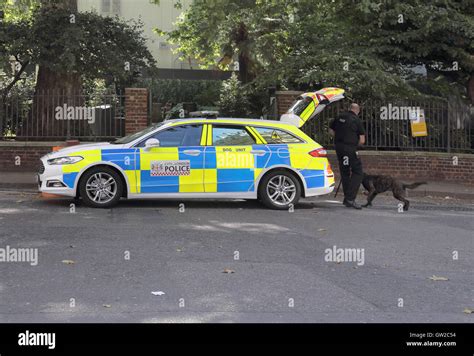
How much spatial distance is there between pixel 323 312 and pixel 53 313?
7.27 feet

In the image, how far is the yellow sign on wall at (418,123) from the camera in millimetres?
16031

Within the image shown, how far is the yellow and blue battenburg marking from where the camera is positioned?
1016 cm

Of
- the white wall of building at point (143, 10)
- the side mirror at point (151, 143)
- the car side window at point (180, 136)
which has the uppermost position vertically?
the white wall of building at point (143, 10)

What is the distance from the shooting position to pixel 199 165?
10398 millimetres

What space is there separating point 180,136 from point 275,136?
5.43ft

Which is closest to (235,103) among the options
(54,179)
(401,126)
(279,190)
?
(401,126)

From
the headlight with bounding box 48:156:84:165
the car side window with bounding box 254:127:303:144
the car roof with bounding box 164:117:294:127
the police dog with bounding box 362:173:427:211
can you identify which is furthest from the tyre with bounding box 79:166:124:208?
the police dog with bounding box 362:173:427:211

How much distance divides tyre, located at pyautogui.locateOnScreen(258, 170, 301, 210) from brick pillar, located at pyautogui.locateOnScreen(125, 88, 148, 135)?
592 centimetres

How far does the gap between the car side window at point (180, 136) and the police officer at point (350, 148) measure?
266 centimetres

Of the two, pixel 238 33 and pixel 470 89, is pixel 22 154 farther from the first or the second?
pixel 470 89
